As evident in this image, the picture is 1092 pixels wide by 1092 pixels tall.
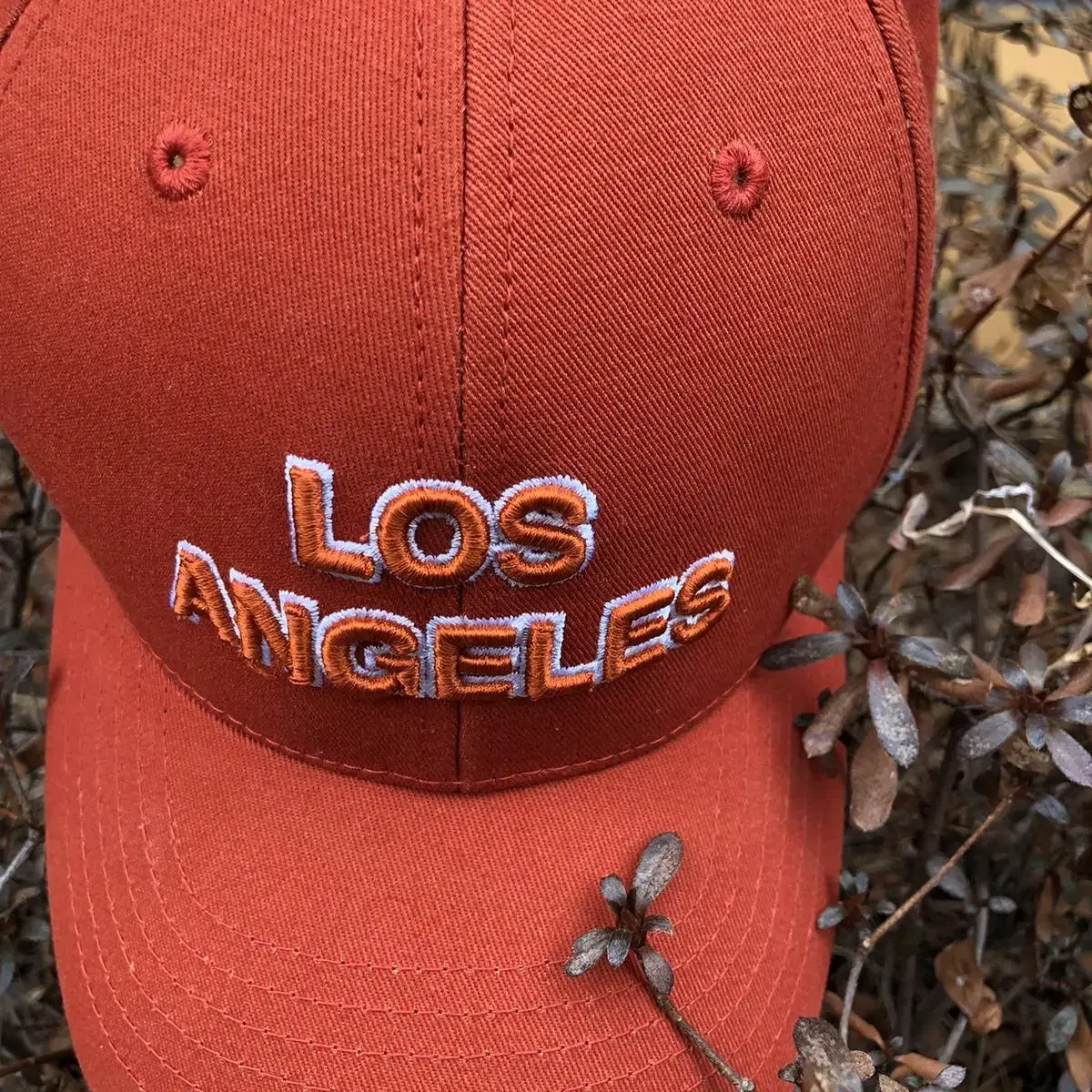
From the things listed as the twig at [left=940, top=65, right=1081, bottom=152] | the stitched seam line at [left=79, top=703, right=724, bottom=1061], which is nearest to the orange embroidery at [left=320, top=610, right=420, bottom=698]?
the stitched seam line at [left=79, top=703, right=724, bottom=1061]

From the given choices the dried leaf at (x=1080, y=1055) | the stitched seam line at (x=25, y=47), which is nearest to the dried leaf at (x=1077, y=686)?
the dried leaf at (x=1080, y=1055)

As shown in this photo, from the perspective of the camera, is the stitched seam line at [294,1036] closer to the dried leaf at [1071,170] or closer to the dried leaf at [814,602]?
the dried leaf at [814,602]

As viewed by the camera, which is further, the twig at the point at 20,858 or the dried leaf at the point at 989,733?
the twig at the point at 20,858

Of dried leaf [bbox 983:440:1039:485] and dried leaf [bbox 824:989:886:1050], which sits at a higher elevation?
dried leaf [bbox 983:440:1039:485]

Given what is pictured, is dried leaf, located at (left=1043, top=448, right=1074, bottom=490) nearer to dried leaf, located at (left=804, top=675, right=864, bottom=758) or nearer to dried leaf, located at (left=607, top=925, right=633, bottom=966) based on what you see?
dried leaf, located at (left=804, top=675, right=864, bottom=758)

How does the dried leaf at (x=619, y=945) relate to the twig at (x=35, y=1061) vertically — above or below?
above

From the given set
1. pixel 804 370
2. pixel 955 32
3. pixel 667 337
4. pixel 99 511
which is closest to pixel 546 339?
pixel 667 337

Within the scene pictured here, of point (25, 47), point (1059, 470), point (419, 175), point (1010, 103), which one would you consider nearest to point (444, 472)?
point (419, 175)
